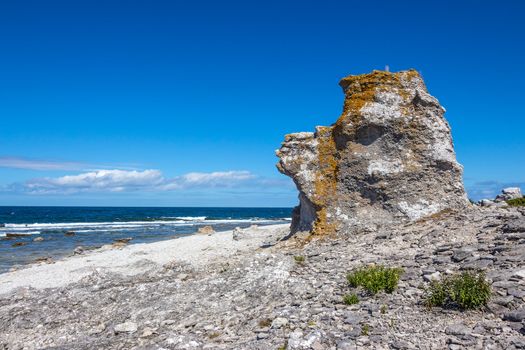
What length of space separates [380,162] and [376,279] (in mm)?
6574

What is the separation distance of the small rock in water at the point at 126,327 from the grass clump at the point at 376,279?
474 centimetres

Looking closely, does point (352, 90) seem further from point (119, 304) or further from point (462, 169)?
point (119, 304)

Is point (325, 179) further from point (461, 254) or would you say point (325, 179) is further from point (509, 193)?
point (509, 193)

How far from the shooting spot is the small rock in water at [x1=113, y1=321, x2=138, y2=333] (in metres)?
9.84

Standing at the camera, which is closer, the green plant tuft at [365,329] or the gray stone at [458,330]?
the gray stone at [458,330]

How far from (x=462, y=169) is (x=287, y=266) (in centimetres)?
693

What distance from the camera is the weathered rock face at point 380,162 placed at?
14727mm

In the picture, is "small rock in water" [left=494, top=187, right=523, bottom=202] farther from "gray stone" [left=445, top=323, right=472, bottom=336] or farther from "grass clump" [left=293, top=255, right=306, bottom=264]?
"gray stone" [left=445, top=323, right=472, bottom=336]

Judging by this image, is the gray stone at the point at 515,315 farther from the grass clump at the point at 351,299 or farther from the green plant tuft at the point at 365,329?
the grass clump at the point at 351,299

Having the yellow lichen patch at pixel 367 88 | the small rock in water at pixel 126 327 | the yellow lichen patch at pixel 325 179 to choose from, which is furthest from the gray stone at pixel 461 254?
the small rock in water at pixel 126 327

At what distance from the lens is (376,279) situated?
30.2 feet

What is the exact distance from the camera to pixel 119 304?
1164 cm

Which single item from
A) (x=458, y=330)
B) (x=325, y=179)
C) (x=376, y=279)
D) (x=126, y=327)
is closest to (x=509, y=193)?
(x=325, y=179)

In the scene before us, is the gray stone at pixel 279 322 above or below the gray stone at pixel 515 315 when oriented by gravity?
below
